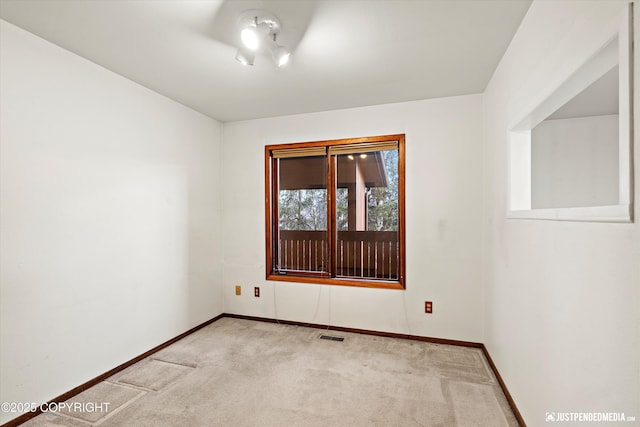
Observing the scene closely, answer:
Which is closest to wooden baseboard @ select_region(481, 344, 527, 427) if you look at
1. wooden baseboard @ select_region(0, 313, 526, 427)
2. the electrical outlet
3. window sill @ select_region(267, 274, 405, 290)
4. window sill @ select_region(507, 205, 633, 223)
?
wooden baseboard @ select_region(0, 313, 526, 427)

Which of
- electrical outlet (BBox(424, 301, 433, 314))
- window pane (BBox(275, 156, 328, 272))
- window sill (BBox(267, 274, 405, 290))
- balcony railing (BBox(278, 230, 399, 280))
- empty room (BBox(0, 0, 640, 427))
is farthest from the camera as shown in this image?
window pane (BBox(275, 156, 328, 272))

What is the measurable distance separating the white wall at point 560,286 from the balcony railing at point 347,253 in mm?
1143

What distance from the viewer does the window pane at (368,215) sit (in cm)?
331

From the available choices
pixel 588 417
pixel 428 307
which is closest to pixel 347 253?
pixel 428 307

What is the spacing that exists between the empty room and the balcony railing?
0.03 m

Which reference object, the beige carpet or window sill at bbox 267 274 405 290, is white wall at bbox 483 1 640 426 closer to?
the beige carpet

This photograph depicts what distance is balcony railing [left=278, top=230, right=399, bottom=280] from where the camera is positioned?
3.33 m

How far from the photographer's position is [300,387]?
2.26 m

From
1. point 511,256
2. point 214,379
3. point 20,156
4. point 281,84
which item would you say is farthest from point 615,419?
point 20,156

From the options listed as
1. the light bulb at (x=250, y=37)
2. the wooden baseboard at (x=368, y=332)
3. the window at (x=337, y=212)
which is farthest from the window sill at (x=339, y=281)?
the light bulb at (x=250, y=37)

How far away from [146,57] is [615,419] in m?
3.17

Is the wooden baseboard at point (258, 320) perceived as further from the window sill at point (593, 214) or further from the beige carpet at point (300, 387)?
the window sill at point (593, 214)

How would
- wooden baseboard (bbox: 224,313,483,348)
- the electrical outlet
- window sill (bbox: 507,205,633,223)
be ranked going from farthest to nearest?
the electrical outlet, wooden baseboard (bbox: 224,313,483,348), window sill (bbox: 507,205,633,223)

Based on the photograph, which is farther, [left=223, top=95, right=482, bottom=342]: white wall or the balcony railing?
the balcony railing
